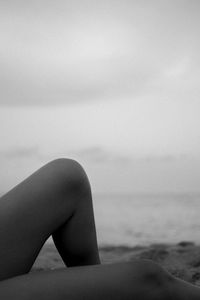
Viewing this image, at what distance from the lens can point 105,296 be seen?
0.54m

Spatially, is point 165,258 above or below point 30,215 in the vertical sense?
below

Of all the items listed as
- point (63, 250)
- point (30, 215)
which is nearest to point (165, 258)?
point (63, 250)

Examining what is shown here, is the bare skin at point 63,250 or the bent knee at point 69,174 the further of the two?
the bent knee at point 69,174

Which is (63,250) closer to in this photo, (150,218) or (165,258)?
(165,258)

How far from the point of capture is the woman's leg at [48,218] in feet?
2.07

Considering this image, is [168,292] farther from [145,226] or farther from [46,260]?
[145,226]

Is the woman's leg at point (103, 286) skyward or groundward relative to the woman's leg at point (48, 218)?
groundward

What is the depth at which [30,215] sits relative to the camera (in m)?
0.65

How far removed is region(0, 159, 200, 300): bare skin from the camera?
54 centimetres

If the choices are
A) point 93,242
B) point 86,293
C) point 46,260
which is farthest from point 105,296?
point 46,260

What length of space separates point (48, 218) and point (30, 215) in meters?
0.03

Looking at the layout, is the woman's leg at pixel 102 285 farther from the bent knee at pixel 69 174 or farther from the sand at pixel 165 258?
the sand at pixel 165 258

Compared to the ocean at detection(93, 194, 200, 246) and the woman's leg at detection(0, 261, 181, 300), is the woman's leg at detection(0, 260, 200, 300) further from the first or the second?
the ocean at detection(93, 194, 200, 246)

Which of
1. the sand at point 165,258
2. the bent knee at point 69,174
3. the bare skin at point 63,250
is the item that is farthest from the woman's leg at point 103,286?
the sand at point 165,258
